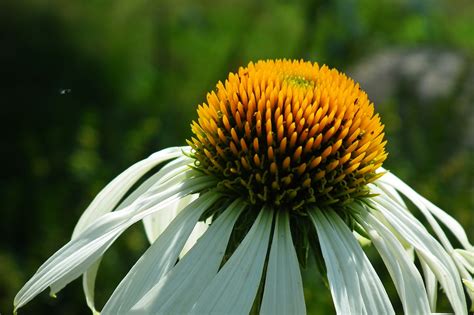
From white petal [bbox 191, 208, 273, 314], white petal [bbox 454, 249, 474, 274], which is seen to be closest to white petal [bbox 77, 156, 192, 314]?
white petal [bbox 191, 208, 273, 314]

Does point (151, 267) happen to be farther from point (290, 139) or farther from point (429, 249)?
point (429, 249)

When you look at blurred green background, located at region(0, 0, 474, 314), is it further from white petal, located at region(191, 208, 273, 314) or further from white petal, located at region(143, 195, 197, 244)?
white petal, located at region(191, 208, 273, 314)

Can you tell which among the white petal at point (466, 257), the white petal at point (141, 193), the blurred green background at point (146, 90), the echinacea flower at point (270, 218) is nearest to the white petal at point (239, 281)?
the echinacea flower at point (270, 218)

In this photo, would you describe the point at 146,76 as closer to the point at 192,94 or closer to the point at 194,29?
the point at 192,94

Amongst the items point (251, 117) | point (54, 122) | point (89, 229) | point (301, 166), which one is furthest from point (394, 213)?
point (54, 122)

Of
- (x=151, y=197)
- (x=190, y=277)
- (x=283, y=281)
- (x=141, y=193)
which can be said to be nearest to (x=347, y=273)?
(x=283, y=281)

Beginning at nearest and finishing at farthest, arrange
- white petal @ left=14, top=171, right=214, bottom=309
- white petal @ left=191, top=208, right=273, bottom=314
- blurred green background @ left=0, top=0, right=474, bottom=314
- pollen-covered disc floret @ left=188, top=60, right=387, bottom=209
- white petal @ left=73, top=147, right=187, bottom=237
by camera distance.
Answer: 1. white petal @ left=191, top=208, right=273, bottom=314
2. white petal @ left=14, top=171, right=214, bottom=309
3. pollen-covered disc floret @ left=188, top=60, right=387, bottom=209
4. white petal @ left=73, top=147, right=187, bottom=237
5. blurred green background @ left=0, top=0, right=474, bottom=314
